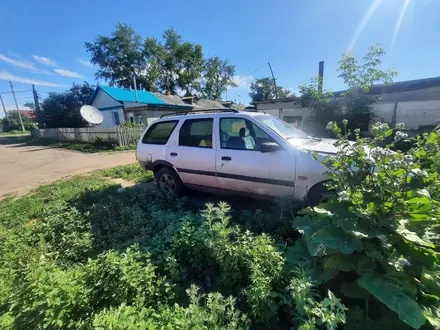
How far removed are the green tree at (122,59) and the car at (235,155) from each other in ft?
110

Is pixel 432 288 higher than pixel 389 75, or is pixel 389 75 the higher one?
pixel 389 75

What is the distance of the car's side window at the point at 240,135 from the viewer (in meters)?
3.68


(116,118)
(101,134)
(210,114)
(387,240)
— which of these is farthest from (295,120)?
(116,118)

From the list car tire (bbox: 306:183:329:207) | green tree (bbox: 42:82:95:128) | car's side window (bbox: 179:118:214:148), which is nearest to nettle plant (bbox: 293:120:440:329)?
car tire (bbox: 306:183:329:207)

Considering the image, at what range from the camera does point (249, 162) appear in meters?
3.62

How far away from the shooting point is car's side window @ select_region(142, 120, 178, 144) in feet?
15.3

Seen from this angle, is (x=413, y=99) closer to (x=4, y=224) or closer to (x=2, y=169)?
(x=4, y=224)

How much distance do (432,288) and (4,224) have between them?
6299 millimetres

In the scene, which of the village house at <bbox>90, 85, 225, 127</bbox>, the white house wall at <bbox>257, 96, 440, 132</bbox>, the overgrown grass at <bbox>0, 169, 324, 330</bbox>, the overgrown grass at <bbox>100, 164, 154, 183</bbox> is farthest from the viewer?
the village house at <bbox>90, 85, 225, 127</bbox>

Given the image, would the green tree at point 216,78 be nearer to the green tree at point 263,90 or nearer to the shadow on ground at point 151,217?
the green tree at point 263,90

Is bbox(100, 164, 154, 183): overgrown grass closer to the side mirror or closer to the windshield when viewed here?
the windshield

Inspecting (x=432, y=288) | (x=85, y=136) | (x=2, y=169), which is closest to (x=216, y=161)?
(x=432, y=288)

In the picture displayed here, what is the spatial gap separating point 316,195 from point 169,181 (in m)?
3.11

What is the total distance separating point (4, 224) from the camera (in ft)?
13.5
